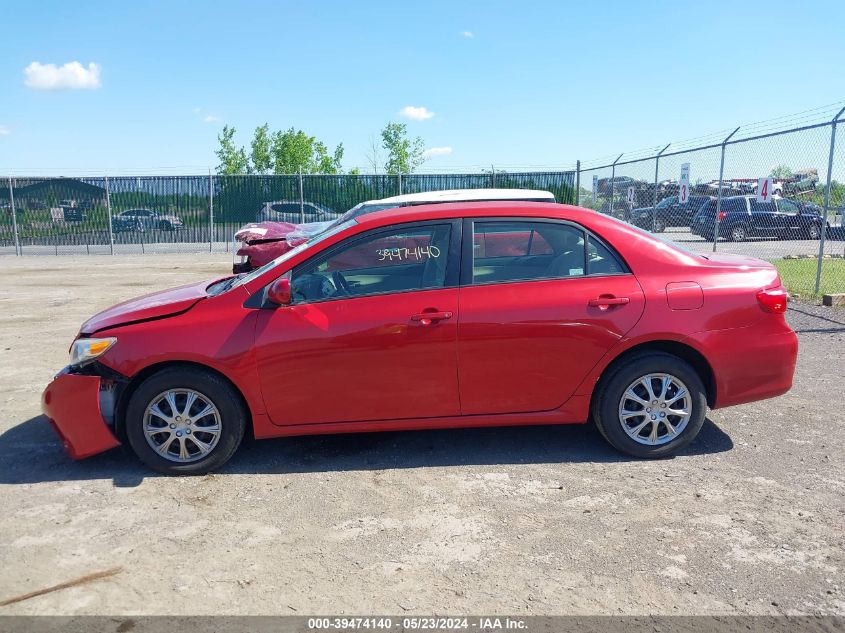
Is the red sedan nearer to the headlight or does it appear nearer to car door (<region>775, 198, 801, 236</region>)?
the headlight

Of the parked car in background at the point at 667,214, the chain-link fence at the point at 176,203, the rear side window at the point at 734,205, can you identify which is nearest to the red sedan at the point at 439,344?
the parked car in background at the point at 667,214

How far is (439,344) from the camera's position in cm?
425

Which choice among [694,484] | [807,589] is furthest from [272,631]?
[694,484]

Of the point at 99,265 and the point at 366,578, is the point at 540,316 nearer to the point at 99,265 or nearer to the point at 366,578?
the point at 366,578

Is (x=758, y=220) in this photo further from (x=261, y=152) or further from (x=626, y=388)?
(x=261, y=152)

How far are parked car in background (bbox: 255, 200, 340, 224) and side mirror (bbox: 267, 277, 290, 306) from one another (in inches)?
701

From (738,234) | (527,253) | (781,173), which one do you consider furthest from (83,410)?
(738,234)

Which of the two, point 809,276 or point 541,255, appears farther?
point 809,276

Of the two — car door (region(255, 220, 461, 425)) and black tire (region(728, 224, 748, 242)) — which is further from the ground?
black tire (region(728, 224, 748, 242))

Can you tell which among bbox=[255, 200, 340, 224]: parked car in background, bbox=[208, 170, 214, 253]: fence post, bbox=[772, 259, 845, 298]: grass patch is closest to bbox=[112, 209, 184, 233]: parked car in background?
bbox=[208, 170, 214, 253]: fence post

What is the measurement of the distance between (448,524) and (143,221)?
66.1ft

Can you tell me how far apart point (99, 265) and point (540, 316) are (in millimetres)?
16551

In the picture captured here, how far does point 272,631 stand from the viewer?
282cm

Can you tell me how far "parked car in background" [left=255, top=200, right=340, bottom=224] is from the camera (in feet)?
71.4
